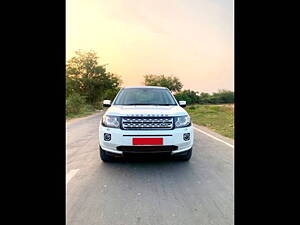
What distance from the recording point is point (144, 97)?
399cm

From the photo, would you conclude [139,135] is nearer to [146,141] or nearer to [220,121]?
[146,141]

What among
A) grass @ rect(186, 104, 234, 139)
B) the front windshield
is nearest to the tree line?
grass @ rect(186, 104, 234, 139)

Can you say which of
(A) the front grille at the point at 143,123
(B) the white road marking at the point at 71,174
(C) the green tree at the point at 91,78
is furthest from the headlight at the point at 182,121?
(C) the green tree at the point at 91,78

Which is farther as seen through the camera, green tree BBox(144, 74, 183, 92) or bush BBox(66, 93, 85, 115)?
green tree BBox(144, 74, 183, 92)

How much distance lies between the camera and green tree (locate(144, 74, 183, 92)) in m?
38.1

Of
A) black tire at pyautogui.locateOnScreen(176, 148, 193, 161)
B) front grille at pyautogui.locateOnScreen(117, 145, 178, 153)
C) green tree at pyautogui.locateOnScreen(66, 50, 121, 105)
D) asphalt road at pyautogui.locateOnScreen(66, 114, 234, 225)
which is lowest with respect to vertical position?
asphalt road at pyautogui.locateOnScreen(66, 114, 234, 225)

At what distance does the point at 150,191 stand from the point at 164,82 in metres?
38.2

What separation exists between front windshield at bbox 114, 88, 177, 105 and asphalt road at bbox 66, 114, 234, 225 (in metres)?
1.24

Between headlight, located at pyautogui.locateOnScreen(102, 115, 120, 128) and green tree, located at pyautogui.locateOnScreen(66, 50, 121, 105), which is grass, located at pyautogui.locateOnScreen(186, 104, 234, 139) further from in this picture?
green tree, located at pyautogui.locateOnScreen(66, 50, 121, 105)

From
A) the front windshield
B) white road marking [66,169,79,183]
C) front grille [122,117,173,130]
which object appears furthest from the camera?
the front windshield
